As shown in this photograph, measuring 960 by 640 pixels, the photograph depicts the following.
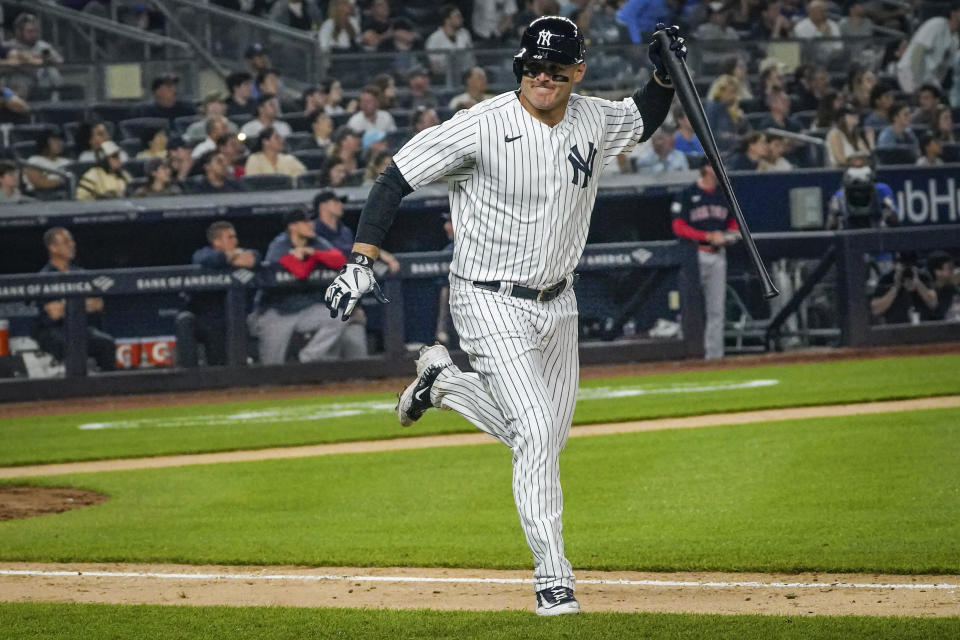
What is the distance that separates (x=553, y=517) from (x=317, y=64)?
12.3 metres

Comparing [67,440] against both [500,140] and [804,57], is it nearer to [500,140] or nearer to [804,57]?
[500,140]

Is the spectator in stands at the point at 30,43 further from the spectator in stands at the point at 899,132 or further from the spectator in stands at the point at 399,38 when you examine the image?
the spectator in stands at the point at 899,132

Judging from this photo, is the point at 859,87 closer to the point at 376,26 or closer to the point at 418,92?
the point at 418,92

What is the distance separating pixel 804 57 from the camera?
16.8 metres

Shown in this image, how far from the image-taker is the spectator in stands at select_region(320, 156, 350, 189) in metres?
13.6

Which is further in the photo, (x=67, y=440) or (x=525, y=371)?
(x=67, y=440)

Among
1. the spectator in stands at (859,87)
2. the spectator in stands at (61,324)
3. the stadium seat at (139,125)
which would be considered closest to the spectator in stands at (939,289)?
the spectator in stands at (859,87)

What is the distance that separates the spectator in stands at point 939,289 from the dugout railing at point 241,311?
7.04 ft

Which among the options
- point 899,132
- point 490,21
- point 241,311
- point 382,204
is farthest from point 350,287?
point 490,21

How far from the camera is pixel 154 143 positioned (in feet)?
46.4

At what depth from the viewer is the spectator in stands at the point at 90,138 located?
45.3ft

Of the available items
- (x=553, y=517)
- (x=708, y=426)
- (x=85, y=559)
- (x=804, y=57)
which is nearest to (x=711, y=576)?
(x=553, y=517)

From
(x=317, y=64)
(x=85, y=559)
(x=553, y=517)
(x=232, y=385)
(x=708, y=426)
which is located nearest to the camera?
(x=553, y=517)

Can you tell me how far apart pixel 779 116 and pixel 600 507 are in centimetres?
956
